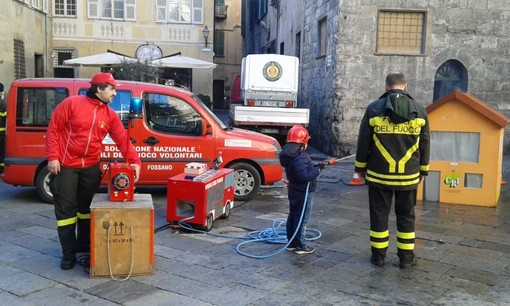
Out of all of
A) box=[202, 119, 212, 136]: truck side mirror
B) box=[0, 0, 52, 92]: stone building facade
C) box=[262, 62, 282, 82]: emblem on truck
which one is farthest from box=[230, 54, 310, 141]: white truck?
box=[202, 119, 212, 136]: truck side mirror

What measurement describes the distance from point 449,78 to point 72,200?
492 inches

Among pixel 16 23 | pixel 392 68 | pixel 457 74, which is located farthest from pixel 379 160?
pixel 16 23

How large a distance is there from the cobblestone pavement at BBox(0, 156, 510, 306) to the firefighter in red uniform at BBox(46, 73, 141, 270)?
50 centimetres

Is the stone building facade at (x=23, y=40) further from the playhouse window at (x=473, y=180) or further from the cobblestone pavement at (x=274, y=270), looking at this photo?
the playhouse window at (x=473, y=180)

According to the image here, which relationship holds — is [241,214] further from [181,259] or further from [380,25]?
→ [380,25]

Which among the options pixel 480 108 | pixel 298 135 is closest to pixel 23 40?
pixel 480 108

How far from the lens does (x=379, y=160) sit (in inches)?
209

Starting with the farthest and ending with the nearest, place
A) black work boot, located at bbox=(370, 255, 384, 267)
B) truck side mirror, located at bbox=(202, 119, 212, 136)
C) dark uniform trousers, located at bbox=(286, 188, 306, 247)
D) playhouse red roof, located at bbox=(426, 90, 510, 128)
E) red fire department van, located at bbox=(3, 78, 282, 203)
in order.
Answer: truck side mirror, located at bbox=(202, 119, 212, 136) < playhouse red roof, located at bbox=(426, 90, 510, 128) < red fire department van, located at bbox=(3, 78, 282, 203) < dark uniform trousers, located at bbox=(286, 188, 306, 247) < black work boot, located at bbox=(370, 255, 384, 267)

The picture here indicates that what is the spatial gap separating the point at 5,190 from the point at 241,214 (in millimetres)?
4421

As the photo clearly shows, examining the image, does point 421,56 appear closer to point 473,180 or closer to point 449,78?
point 449,78

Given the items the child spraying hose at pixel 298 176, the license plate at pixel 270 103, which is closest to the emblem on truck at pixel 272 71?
the license plate at pixel 270 103

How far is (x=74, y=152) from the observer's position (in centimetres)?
504

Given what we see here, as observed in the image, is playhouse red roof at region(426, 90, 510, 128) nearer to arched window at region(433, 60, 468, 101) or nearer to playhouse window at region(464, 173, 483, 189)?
playhouse window at region(464, 173, 483, 189)

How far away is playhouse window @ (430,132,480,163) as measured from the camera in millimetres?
8570
